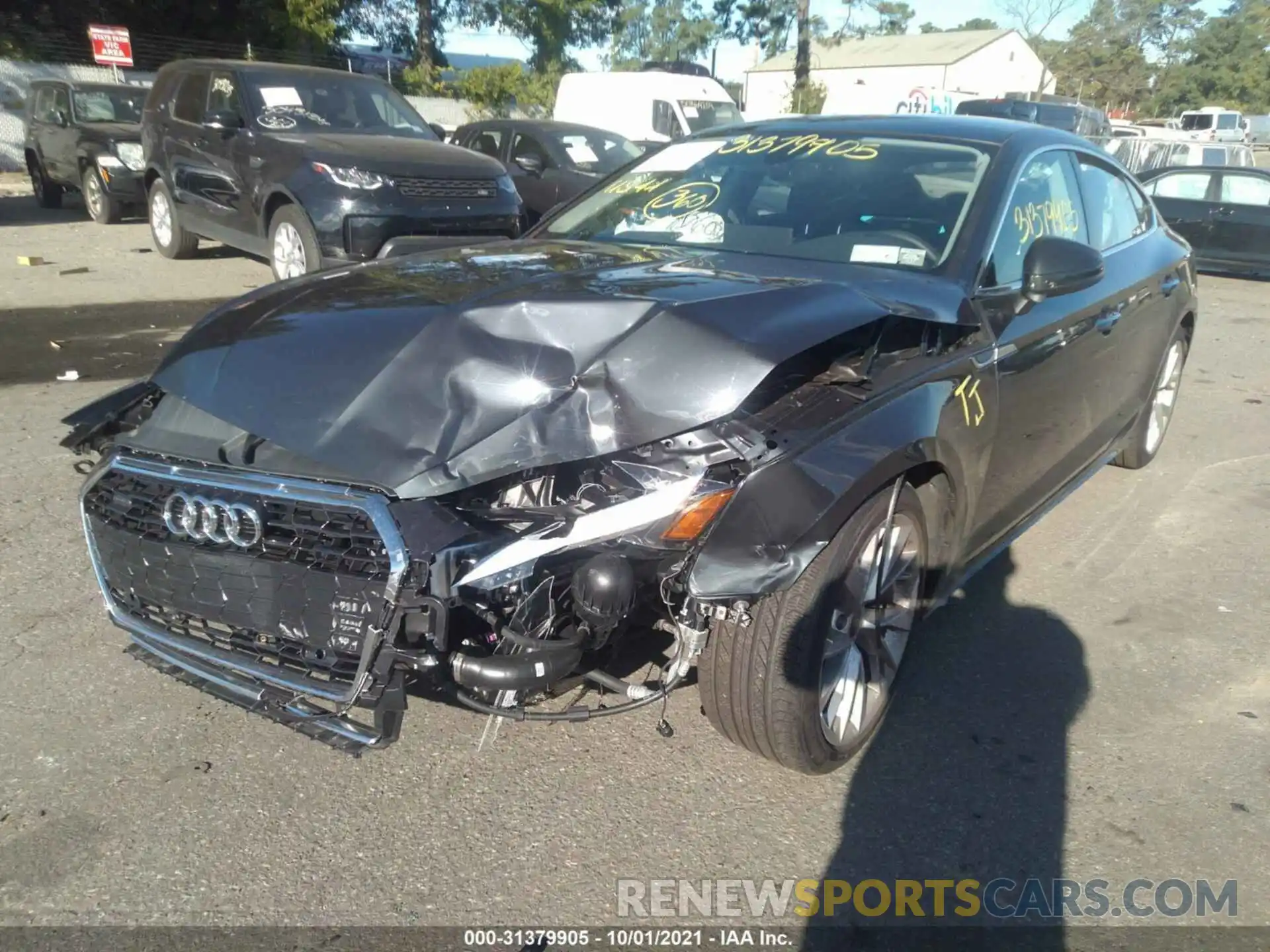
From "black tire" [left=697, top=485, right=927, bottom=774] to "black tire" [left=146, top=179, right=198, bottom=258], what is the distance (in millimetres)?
9874

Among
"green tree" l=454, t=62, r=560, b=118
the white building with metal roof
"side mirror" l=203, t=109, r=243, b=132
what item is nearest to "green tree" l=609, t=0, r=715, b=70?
the white building with metal roof

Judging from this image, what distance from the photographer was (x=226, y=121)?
910 cm

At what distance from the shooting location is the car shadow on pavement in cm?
242

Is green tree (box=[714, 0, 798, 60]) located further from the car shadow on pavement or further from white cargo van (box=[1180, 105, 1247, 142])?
the car shadow on pavement

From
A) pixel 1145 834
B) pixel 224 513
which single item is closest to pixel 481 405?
pixel 224 513

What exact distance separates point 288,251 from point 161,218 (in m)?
3.38

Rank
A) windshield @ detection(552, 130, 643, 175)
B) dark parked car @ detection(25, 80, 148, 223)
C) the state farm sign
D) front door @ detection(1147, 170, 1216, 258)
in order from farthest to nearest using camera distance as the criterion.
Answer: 1. the state farm sign
2. front door @ detection(1147, 170, 1216, 258)
3. dark parked car @ detection(25, 80, 148, 223)
4. windshield @ detection(552, 130, 643, 175)

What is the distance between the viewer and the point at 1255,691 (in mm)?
3463

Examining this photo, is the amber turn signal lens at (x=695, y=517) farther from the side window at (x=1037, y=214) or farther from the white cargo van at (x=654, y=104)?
the white cargo van at (x=654, y=104)

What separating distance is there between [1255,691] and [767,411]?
2135 millimetres

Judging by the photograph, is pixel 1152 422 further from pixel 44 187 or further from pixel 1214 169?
pixel 44 187

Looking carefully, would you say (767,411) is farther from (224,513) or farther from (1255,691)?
(1255,691)

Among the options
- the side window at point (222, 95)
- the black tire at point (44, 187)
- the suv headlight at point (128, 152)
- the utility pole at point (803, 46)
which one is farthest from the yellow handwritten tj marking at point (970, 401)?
the utility pole at point (803, 46)

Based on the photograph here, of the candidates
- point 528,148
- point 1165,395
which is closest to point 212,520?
point 1165,395
